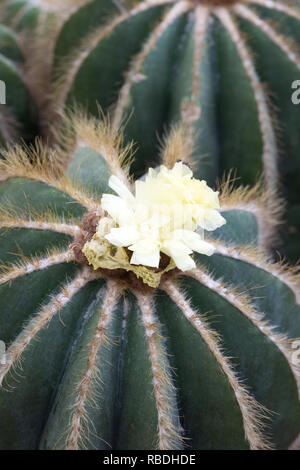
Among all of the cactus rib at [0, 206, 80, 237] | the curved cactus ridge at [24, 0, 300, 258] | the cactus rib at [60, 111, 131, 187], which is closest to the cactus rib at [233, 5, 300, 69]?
the curved cactus ridge at [24, 0, 300, 258]

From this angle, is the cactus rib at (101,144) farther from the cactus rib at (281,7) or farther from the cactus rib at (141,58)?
the cactus rib at (281,7)

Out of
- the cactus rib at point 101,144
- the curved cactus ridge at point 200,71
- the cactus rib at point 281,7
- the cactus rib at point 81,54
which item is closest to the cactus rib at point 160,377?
the cactus rib at point 101,144

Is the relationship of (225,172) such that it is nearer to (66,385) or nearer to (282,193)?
(282,193)

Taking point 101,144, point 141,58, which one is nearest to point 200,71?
point 141,58

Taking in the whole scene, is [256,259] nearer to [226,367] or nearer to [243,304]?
[243,304]

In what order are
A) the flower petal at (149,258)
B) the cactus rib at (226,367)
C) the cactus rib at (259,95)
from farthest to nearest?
the cactus rib at (259,95)
the cactus rib at (226,367)
the flower petal at (149,258)

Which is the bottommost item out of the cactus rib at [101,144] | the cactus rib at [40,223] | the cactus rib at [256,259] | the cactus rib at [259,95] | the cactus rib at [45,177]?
the cactus rib at [40,223]
